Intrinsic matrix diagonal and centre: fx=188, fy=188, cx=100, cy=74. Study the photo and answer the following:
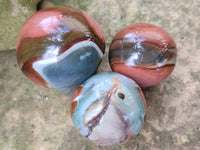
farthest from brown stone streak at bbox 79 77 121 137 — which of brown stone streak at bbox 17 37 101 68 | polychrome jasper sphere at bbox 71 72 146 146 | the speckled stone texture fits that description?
the speckled stone texture

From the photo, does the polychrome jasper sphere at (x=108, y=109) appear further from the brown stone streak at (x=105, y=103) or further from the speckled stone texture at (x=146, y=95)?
the speckled stone texture at (x=146, y=95)

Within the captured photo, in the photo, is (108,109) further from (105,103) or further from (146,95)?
(146,95)

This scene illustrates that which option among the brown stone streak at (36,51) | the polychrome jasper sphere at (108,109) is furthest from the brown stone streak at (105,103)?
the brown stone streak at (36,51)

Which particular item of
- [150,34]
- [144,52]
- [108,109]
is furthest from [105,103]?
[150,34]

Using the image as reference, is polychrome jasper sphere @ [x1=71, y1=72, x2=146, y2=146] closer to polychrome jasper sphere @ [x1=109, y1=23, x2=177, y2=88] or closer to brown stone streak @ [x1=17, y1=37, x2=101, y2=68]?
polychrome jasper sphere @ [x1=109, y1=23, x2=177, y2=88]

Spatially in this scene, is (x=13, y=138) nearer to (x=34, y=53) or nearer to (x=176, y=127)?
(x=34, y=53)
